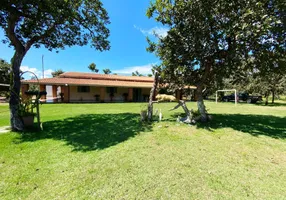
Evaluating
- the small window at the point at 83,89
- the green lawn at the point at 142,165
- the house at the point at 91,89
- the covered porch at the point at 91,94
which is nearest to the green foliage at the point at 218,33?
the green lawn at the point at 142,165

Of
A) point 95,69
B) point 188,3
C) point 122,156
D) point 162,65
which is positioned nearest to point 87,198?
point 122,156

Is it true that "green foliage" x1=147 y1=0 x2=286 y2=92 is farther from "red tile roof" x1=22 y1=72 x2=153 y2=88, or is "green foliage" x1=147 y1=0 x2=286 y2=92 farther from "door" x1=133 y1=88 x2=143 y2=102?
"door" x1=133 y1=88 x2=143 y2=102

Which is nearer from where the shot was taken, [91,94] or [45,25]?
[45,25]

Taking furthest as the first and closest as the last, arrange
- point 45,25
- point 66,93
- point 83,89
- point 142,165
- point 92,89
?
point 92,89 < point 83,89 < point 66,93 < point 45,25 < point 142,165

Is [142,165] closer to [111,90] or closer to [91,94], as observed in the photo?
[91,94]

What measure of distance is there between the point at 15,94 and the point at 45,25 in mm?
4099

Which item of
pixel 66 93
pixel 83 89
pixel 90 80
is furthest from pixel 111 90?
pixel 66 93

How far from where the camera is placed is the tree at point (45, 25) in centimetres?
584

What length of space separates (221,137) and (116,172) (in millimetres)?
4081

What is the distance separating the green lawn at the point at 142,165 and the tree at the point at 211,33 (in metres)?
3.22

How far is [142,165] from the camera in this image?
371 centimetres

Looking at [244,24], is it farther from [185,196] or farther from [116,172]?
[116,172]

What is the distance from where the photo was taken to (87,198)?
103 inches

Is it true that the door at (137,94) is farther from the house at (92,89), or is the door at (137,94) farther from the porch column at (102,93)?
the porch column at (102,93)
